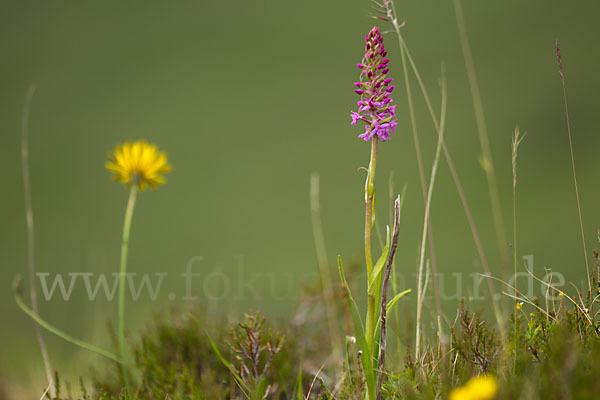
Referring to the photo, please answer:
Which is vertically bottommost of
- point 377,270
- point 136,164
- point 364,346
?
point 364,346

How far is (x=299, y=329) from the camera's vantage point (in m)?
2.25

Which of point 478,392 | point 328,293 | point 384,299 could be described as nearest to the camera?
point 478,392

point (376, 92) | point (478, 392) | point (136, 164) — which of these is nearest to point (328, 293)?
point (136, 164)

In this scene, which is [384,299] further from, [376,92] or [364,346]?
[376,92]

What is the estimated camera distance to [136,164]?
1.57m

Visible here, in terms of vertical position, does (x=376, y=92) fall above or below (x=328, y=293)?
above

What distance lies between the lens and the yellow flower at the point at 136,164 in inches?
61.7

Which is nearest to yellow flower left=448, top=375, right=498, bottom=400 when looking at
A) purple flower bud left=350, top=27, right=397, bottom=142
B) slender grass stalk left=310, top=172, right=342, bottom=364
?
purple flower bud left=350, top=27, right=397, bottom=142

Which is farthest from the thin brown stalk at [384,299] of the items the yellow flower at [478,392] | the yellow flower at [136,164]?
the yellow flower at [136,164]

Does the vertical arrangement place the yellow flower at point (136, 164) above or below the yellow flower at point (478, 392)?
above

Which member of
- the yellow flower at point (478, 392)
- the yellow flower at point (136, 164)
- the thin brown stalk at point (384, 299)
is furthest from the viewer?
the yellow flower at point (136, 164)

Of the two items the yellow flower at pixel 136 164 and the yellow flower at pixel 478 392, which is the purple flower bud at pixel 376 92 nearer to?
the yellow flower at pixel 478 392

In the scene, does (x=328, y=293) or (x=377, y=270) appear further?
(x=328, y=293)

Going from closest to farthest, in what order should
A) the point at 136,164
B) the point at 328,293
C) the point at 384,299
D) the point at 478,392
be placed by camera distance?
the point at 478,392 < the point at 384,299 < the point at 136,164 < the point at 328,293
